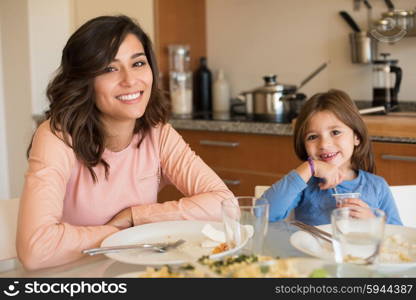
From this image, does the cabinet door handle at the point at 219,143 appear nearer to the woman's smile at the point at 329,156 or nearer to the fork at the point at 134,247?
Answer: the woman's smile at the point at 329,156

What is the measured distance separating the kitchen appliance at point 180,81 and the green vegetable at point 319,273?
8.64 ft

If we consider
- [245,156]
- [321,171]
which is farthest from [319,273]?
[245,156]

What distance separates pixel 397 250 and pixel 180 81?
8.10 feet

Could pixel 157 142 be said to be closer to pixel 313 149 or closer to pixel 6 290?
pixel 313 149

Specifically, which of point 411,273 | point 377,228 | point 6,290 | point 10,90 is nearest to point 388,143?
point 411,273

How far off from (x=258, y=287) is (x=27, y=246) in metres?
0.65

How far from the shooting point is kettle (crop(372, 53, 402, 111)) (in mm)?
2992

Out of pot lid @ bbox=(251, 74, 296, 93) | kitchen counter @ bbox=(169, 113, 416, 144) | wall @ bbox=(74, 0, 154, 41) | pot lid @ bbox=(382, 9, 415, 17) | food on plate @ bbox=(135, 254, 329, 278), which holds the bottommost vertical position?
food on plate @ bbox=(135, 254, 329, 278)

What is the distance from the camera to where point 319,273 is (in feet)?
2.78

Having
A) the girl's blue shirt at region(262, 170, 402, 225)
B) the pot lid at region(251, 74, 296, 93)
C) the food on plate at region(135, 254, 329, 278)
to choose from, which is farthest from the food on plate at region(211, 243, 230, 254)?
the pot lid at region(251, 74, 296, 93)

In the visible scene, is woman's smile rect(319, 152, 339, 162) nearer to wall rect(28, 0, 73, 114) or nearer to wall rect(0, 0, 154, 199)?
wall rect(0, 0, 154, 199)

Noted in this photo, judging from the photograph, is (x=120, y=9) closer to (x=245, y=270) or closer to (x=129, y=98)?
(x=129, y=98)

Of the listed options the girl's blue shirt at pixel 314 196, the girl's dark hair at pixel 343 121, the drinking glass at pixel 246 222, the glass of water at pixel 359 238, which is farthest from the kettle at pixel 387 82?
the glass of water at pixel 359 238

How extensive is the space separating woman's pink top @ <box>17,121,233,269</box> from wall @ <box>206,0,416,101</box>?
1.69m
